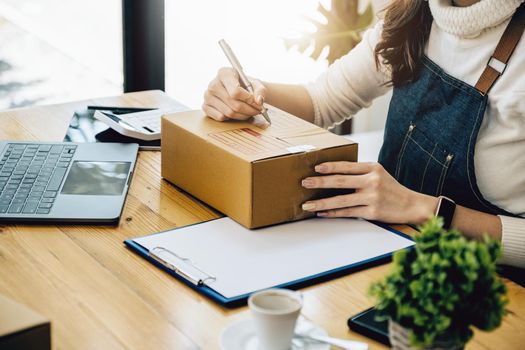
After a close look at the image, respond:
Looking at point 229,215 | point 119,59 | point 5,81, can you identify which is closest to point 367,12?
point 119,59

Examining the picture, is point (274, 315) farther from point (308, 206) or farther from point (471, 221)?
point (471, 221)

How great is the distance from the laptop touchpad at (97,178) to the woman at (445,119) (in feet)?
0.68

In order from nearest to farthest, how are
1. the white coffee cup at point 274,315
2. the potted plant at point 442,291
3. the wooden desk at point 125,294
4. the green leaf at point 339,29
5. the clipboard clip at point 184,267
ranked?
the potted plant at point 442,291 < the white coffee cup at point 274,315 < the wooden desk at point 125,294 < the clipboard clip at point 184,267 < the green leaf at point 339,29

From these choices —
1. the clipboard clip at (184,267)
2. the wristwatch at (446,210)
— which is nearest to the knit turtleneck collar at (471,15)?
the wristwatch at (446,210)

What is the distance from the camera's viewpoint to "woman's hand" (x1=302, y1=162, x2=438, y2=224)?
1.15 metres

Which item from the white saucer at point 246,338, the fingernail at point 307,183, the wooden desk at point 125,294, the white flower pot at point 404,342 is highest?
the white flower pot at point 404,342

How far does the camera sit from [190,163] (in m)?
1.24

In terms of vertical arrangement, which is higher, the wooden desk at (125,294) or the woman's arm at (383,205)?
the woman's arm at (383,205)

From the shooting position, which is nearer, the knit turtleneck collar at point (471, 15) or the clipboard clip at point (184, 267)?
the clipboard clip at point (184, 267)

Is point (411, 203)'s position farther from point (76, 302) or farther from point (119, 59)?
point (119, 59)

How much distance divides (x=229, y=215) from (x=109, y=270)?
24cm

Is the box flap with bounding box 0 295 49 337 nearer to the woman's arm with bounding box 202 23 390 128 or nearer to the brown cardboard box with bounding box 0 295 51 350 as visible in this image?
the brown cardboard box with bounding box 0 295 51 350

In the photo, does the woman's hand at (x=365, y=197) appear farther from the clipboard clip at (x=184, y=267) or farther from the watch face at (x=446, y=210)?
the clipboard clip at (x=184, y=267)

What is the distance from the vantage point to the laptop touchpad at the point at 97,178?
1235 millimetres
